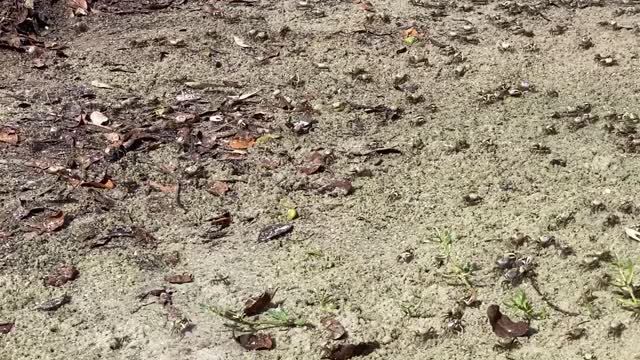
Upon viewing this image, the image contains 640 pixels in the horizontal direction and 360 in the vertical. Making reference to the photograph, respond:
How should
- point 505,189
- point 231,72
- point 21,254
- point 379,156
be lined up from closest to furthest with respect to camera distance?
point 21,254 → point 505,189 → point 379,156 → point 231,72

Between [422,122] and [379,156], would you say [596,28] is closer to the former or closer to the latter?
[422,122]

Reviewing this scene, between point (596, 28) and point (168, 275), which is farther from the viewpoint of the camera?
point (596, 28)

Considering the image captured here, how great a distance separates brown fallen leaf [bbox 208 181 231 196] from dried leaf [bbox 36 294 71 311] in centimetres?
90

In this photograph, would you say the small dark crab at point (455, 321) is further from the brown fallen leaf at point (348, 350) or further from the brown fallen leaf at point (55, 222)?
the brown fallen leaf at point (55, 222)

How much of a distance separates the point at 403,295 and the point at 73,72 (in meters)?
2.69

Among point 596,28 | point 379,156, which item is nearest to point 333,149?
point 379,156

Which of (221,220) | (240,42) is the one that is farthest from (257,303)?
(240,42)

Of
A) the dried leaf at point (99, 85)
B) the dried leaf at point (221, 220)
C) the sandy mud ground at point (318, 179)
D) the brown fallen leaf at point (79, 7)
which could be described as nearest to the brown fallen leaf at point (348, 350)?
the sandy mud ground at point (318, 179)

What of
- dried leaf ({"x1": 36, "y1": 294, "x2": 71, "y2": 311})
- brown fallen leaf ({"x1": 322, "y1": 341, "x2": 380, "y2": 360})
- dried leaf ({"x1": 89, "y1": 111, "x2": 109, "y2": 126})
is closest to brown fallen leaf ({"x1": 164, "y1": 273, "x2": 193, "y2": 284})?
dried leaf ({"x1": 36, "y1": 294, "x2": 71, "y2": 311})

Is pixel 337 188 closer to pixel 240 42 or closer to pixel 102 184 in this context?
pixel 102 184

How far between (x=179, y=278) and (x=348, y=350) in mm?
809

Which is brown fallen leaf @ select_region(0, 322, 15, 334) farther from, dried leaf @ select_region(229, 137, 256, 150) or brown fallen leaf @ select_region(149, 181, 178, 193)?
dried leaf @ select_region(229, 137, 256, 150)

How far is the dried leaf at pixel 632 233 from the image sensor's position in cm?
372

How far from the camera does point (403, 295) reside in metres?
3.54
